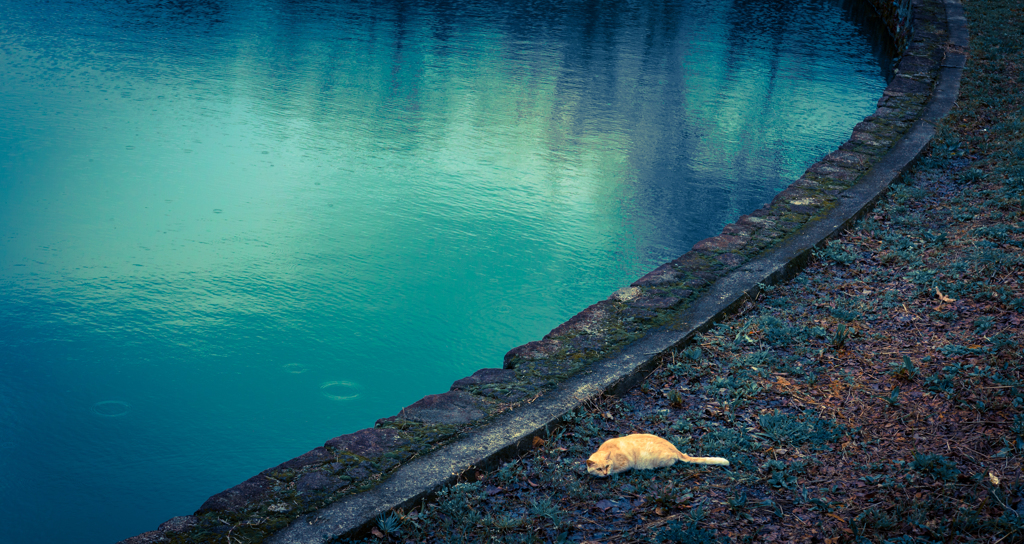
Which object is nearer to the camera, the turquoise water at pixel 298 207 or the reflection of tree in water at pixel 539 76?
the turquoise water at pixel 298 207

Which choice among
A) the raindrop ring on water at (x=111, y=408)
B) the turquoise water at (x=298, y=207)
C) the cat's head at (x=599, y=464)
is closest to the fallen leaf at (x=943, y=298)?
the cat's head at (x=599, y=464)

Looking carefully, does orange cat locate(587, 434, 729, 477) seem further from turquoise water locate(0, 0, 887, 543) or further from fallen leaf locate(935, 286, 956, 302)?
turquoise water locate(0, 0, 887, 543)

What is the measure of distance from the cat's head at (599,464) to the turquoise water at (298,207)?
200 centimetres

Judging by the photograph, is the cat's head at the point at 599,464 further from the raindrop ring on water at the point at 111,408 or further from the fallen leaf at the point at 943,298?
the raindrop ring on water at the point at 111,408

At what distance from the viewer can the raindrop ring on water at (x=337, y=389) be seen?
448cm

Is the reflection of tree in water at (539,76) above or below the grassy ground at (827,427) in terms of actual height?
above

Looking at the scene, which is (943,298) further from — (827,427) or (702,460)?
(702,460)

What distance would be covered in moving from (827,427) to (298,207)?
192 inches

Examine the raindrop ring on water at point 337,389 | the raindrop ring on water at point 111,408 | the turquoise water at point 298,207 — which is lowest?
the raindrop ring on water at point 111,408

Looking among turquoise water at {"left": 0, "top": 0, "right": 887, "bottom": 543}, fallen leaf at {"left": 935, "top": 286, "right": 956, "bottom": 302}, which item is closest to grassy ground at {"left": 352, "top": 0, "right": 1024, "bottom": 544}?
fallen leaf at {"left": 935, "top": 286, "right": 956, "bottom": 302}

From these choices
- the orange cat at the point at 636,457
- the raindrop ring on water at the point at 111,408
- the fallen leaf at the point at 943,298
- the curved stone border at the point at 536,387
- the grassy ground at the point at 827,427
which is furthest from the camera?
the raindrop ring on water at the point at 111,408

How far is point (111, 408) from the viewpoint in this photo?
429cm

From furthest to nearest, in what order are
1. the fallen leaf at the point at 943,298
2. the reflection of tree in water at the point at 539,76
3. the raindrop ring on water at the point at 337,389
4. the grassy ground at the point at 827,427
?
the reflection of tree in water at the point at 539,76
the raindrop ring on water at the point at 337,389
the fallen leaf at the point at 943,298
the grassy ground at the point at 827,427

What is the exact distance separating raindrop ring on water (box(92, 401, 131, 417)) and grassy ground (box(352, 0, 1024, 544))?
258cm
